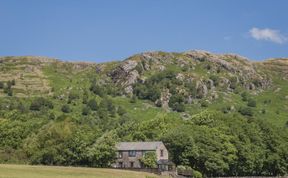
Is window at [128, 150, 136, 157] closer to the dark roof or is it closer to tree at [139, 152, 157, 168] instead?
tree at [139, 152, 157, 168]

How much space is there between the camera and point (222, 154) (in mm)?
163750

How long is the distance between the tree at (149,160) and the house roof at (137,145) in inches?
82.2

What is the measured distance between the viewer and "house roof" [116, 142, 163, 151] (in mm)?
159625

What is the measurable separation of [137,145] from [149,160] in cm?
859

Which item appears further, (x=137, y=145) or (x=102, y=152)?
(x=137, y=145)

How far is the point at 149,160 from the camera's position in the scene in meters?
158

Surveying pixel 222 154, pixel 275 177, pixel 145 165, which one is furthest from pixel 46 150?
pixel 275 177

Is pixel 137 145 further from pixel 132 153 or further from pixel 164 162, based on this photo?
pixel 164 162

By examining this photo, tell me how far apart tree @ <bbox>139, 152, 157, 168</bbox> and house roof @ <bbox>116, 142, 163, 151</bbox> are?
6.85 feet

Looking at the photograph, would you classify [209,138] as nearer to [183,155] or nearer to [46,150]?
[183,155]

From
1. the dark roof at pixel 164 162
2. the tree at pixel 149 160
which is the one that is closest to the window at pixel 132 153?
the tree at pixel 149 160

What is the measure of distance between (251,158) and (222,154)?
47.8 ft

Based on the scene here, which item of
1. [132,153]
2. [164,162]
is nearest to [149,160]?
[164,162]

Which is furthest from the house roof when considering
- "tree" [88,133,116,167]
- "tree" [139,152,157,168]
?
"tree" [88,133,116,167]
